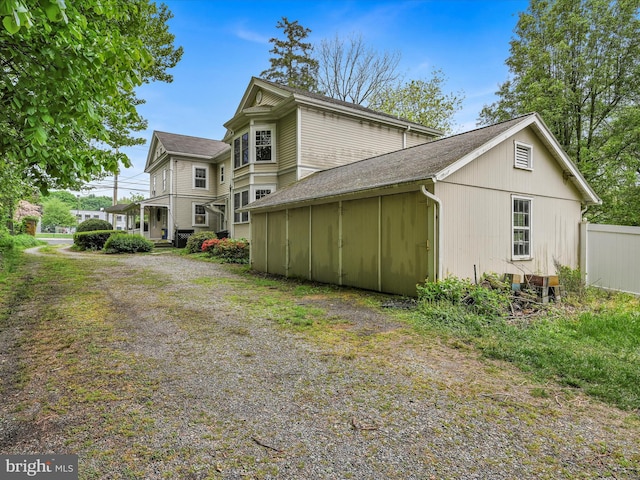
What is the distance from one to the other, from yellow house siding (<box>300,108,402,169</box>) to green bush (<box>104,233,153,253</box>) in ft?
36.1

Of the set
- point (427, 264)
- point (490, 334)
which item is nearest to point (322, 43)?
point (427, 264)

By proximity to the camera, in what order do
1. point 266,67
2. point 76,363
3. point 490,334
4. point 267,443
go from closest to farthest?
point 267,443, point 76,363, point 490,334, point 266,67

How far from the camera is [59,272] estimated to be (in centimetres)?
1112

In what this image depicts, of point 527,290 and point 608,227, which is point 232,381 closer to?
point 527,290

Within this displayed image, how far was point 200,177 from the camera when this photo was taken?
24.8 m

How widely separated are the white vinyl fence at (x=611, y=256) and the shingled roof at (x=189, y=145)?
19.9 meters

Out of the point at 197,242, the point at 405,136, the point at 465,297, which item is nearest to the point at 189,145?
the point at 197,242

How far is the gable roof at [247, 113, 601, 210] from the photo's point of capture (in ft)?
23.6

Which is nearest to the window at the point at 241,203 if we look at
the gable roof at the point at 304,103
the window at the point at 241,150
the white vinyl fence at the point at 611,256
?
the window at the point at 241,150

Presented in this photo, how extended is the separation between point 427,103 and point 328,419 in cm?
2748

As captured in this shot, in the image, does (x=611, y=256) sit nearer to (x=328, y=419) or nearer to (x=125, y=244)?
(x=328, y=419)

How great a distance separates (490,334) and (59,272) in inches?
489

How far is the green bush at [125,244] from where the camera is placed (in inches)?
751

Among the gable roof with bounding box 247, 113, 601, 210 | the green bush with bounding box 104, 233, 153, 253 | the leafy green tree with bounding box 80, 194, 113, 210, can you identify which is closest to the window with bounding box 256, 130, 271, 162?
the gable roof with bounding box 247, 113, 601, 210
